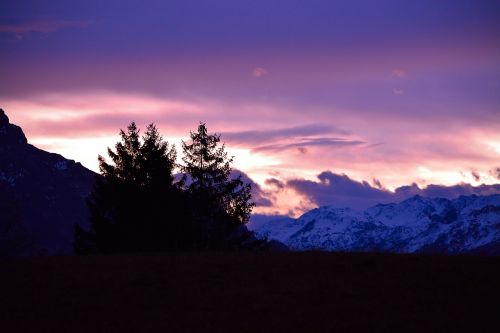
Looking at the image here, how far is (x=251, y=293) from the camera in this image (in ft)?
88.4

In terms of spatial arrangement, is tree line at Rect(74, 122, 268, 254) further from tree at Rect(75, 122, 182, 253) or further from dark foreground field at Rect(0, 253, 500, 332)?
dark foreground field at Rect(0, 253, 500, 332)

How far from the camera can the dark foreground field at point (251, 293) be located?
23047 millimetres

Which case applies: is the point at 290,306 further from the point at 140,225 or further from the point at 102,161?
the point at 102,161

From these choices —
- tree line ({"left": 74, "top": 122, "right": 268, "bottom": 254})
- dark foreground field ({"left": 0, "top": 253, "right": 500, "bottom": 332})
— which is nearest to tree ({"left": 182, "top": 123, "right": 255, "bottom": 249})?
tree line ({"left": 74, "top": 122, "right": 268, "bottom": 254})

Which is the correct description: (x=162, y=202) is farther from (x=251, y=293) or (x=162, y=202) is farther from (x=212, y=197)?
(x=251, y=293)

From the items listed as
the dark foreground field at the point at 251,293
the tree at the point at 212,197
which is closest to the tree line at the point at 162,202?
the tree at the point at 212,197

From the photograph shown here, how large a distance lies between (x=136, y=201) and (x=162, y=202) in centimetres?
230

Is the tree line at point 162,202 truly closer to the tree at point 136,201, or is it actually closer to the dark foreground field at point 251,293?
the tree at point 136,201

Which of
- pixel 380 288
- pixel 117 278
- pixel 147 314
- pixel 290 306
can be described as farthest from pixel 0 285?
pixel 380 288

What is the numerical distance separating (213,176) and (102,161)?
37.0 ft

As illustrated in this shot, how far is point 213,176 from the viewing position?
2586 inches

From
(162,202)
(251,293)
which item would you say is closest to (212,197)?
(162,202)

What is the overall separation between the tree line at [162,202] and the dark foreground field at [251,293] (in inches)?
1059

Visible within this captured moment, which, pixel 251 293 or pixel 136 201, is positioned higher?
pixel 136 201
